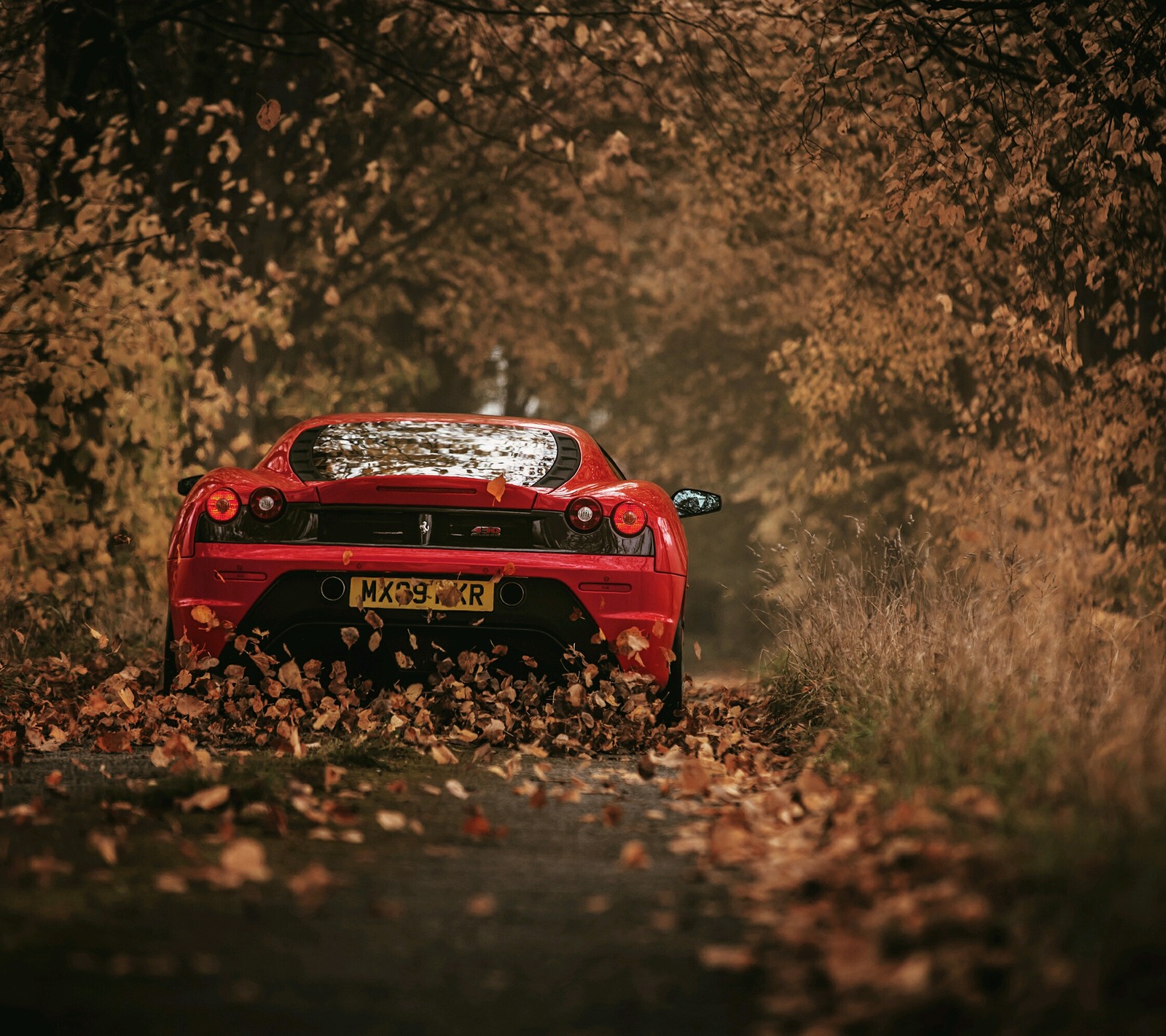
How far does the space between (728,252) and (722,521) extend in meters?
13.8

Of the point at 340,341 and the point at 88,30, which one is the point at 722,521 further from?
the point at 88,30

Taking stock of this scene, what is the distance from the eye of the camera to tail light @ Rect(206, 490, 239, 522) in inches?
238

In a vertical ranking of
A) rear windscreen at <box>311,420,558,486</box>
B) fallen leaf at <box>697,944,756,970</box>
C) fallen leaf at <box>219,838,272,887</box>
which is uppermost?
rear windscreen at <box>311,420,558,486</box>

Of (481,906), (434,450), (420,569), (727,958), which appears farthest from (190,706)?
(727,958)

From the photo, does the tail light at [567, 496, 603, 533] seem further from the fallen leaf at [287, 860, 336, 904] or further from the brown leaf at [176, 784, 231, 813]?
the fallen leaf at [287, 860, 336, 904]

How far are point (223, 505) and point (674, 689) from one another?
6.95 ft

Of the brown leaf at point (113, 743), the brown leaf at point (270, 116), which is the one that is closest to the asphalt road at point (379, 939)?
the brown leaf at point (113, 743)

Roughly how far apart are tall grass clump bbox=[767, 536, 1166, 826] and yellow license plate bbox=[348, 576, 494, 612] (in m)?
1.58

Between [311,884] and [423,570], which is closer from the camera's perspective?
[311,884]

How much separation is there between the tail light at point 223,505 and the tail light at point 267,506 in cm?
6

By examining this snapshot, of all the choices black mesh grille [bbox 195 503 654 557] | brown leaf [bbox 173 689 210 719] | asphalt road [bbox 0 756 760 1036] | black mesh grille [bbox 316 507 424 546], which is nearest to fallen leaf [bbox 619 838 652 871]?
asphalt road [bbox 0 756 760 1036]

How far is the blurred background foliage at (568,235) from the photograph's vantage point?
8672 mm

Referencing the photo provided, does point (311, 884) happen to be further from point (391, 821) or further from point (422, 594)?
point (422, 594)

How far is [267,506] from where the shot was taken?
6.04m
